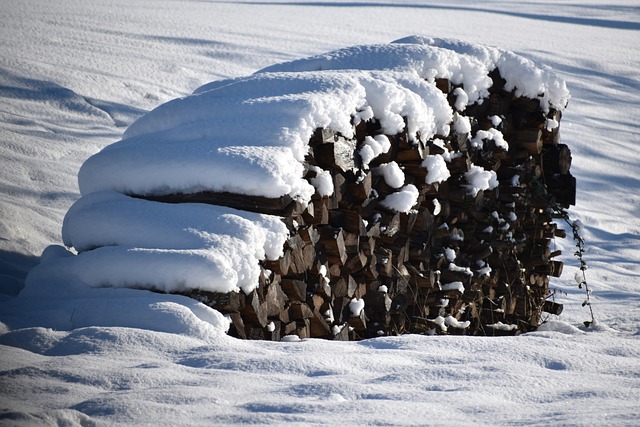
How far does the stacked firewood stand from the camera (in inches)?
151

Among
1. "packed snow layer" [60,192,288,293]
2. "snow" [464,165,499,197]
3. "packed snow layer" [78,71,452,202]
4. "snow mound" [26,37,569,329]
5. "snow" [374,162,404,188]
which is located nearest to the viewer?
"packed snow layer" [60,192,288,293]

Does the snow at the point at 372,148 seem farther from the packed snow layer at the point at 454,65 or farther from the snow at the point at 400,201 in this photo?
the packed snow layer at the point at 454,65

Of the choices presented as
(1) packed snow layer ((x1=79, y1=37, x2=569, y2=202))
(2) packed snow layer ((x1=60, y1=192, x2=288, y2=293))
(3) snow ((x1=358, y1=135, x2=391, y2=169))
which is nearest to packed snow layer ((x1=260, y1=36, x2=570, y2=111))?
(1) packed snow layer ((x1=79, y1=37, x2=569, y2=202))

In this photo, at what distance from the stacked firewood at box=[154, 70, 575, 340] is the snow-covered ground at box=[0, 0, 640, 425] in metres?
0.46

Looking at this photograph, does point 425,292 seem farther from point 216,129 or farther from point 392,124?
point 216,129

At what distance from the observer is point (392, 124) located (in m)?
4.35

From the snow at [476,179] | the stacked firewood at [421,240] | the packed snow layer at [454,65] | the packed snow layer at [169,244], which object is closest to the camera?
the packed snow layer at [169,244]

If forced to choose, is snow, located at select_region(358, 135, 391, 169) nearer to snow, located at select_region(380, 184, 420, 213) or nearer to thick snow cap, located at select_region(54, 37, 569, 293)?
thick snow cap, located at select_region(54, 37, 569, 293)

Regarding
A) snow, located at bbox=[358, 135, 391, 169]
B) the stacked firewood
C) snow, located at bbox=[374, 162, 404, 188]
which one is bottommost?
the stacked firewood

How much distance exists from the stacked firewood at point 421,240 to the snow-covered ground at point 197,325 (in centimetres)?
46

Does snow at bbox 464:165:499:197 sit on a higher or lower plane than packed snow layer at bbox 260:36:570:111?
lower

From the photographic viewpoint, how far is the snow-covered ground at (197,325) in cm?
240

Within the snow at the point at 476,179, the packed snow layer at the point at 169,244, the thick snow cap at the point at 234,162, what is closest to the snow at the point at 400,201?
the thick snow cap at the point at 234,162

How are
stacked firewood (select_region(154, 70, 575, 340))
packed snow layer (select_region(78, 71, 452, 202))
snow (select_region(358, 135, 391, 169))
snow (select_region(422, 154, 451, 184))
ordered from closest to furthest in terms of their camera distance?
packed snow layer (select_region(78, 71, 452, 202)) → stacked firewood (select_region(154, 70, 575, 340)) → snow (select_region(358, 135, 391, 169)) → snow (select_region(422, 154, 451, 184))
